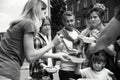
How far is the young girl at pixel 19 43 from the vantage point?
2.91 metres

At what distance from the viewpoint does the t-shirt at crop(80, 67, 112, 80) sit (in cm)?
459

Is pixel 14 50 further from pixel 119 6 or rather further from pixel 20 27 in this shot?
pixel 119 6

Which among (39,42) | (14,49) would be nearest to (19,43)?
(14,49)

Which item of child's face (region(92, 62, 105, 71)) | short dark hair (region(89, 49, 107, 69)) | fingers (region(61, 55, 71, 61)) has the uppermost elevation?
fingers (region(61, 55, 71, 61))

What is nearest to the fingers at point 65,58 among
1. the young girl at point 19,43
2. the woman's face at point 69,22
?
the young girl at point 19,43

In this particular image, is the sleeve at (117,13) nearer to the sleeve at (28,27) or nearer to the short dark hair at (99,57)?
the sleeve at (28,27)

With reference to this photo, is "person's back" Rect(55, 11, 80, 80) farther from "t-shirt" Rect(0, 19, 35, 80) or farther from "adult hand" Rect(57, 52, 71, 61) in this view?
"t-shirt" Rect(0, 19, 35, 80)

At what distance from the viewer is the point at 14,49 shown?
2.95 metres

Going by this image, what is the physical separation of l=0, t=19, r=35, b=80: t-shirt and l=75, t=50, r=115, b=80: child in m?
1.72

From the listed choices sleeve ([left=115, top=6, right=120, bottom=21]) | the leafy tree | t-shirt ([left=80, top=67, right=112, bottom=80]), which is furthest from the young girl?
the leafy tree

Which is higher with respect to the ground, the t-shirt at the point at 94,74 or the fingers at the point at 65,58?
the fingers at the point at 65,58

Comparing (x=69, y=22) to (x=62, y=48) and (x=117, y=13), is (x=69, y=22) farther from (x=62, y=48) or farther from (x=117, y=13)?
(x=117, y=13)

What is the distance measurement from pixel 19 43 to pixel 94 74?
1923mm

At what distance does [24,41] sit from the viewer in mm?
2906
